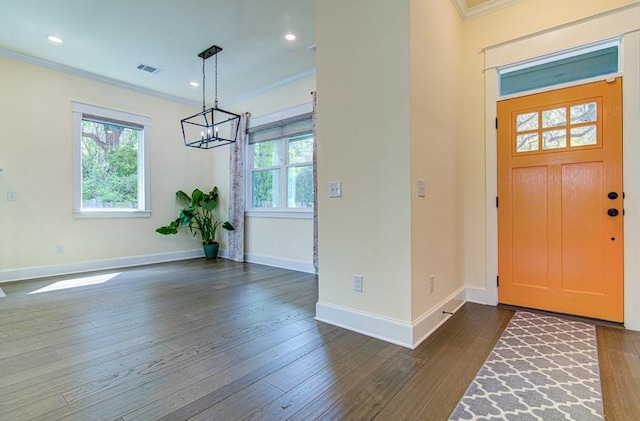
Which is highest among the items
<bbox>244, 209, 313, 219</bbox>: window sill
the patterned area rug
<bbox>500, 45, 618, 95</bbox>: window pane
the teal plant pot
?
<bbox>500, 45, 618, 95</bbox>: window pane

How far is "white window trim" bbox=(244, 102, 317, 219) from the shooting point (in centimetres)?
479

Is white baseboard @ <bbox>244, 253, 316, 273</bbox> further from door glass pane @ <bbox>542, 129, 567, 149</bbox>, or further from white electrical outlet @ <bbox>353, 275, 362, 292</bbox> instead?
door glass pane @ <bbox>542, 129, 567, 149</bbox>

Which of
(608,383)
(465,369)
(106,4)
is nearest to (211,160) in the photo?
(106,4)

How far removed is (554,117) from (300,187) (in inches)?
130

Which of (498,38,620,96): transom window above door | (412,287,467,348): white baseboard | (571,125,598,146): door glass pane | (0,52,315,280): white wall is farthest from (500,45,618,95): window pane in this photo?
A: (0,52,315,280): white wall

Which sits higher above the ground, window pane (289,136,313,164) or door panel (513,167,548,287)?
window pane (289,136,313,164)

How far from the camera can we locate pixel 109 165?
5.11 meters

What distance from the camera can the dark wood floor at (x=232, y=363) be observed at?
5.01ft

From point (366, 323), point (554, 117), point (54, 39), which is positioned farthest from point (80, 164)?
point (554, 117)

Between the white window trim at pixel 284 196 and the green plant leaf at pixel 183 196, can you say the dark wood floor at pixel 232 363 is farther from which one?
the green plant leaf at pixel 183 196

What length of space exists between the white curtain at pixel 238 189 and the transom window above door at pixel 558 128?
4265 millimetres

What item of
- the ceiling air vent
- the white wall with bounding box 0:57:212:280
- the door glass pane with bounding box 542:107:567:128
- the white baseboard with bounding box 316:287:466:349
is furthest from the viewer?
the ceiling air vent

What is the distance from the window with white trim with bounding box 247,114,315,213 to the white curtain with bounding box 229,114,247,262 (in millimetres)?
134

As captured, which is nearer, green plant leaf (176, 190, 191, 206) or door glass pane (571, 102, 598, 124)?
door glass pane (571, 102, 598, 124)
